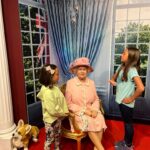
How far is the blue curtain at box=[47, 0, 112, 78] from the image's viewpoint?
2982 millimetres

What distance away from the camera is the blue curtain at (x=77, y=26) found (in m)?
2.98

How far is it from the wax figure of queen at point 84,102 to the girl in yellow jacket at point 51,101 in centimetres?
25

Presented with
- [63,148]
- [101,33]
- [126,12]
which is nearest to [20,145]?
[63,148]

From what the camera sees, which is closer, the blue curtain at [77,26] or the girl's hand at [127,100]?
the girl's hand at [127,100]

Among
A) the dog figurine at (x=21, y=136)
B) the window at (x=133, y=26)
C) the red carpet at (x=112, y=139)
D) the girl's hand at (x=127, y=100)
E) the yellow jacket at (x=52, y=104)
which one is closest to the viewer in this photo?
the yellow jacket at (x=52, y=104)

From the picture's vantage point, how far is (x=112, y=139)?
9.07 ft

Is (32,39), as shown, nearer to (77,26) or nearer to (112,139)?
(77,26)

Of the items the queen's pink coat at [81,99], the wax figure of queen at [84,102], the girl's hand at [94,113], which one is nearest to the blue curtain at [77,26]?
the wax figure of queen at [84,102]

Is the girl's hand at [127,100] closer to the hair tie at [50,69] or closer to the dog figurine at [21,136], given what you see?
the hair tie at [50,69]

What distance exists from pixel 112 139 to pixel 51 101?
1.32 m

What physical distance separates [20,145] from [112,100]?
5.80 feet

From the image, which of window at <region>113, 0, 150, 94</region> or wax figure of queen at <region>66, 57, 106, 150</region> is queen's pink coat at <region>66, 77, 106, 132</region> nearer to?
wax figure of queen at <region>66, 57, 106, 150</region>

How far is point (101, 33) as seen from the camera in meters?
3.04

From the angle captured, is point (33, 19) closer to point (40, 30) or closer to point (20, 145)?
point (40, 30)
